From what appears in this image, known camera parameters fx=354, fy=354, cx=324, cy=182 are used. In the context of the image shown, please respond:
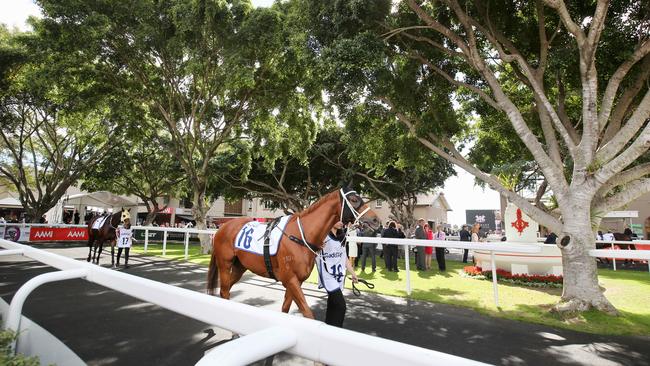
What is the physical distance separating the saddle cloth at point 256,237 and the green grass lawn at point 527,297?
472cm

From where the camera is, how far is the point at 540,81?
8.30 metres

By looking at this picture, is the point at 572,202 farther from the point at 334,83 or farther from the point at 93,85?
the point at 93,85

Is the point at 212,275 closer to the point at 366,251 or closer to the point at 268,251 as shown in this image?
the point at 268,251

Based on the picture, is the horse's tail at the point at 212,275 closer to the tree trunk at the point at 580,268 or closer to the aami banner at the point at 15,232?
the tree trunk at the point at 580,268

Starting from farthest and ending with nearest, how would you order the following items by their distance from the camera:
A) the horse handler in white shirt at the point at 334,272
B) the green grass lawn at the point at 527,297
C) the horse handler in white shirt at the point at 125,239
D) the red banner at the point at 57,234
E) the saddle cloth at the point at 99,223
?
the red banner at the point at 57,234 < the saddle cloth at the point at 99,223 < the horse handler in white shirt at the point at 125,239 < the green grass lawn at the point at 527,297 < the horse handler in white shirt at the point at 334,272

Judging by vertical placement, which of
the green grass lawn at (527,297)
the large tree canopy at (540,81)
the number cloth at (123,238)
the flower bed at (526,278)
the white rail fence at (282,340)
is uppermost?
the large tree canopy at (540,81)

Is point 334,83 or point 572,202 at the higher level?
point 334,83

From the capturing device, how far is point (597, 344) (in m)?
5.33

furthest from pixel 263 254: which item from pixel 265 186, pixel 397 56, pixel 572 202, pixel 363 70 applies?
pixel 265 186

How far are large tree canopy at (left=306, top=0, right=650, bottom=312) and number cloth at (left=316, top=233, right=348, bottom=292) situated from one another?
468cm

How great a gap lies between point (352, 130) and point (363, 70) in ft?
12.4

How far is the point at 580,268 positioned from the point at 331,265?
5.59 m

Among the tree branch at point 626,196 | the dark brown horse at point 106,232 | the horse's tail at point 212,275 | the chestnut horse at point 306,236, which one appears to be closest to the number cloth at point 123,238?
the dark brown horse at point 106,232

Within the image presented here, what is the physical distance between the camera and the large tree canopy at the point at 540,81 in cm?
716
